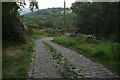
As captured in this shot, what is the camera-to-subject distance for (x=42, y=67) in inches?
289

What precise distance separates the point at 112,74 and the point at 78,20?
2773 centimetres

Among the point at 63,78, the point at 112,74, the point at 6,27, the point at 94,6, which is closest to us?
the point at 63,78

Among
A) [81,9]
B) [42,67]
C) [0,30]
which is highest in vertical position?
[81,9]

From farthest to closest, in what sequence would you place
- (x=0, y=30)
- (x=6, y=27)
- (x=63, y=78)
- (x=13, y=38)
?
(x=13, y=38) → (x=6, y=27) → (x=0, y=30) → (x=63, y=78)

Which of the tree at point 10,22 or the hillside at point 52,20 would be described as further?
the hillside at point 52,20

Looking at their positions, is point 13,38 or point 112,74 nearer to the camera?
point 112,74

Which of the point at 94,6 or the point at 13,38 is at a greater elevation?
the point at 94,6

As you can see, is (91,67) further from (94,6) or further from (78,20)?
(78,20)

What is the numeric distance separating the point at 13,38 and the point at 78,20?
67.2ft

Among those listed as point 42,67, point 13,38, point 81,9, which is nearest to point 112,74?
point 42,67

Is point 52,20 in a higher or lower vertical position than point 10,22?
higher

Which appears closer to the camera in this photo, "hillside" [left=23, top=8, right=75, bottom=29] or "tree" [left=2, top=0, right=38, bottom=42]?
"tree" [left=2, top=0, right=38, bottom=42]

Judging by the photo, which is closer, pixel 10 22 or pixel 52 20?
pixel 10 22

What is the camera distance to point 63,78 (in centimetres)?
573
